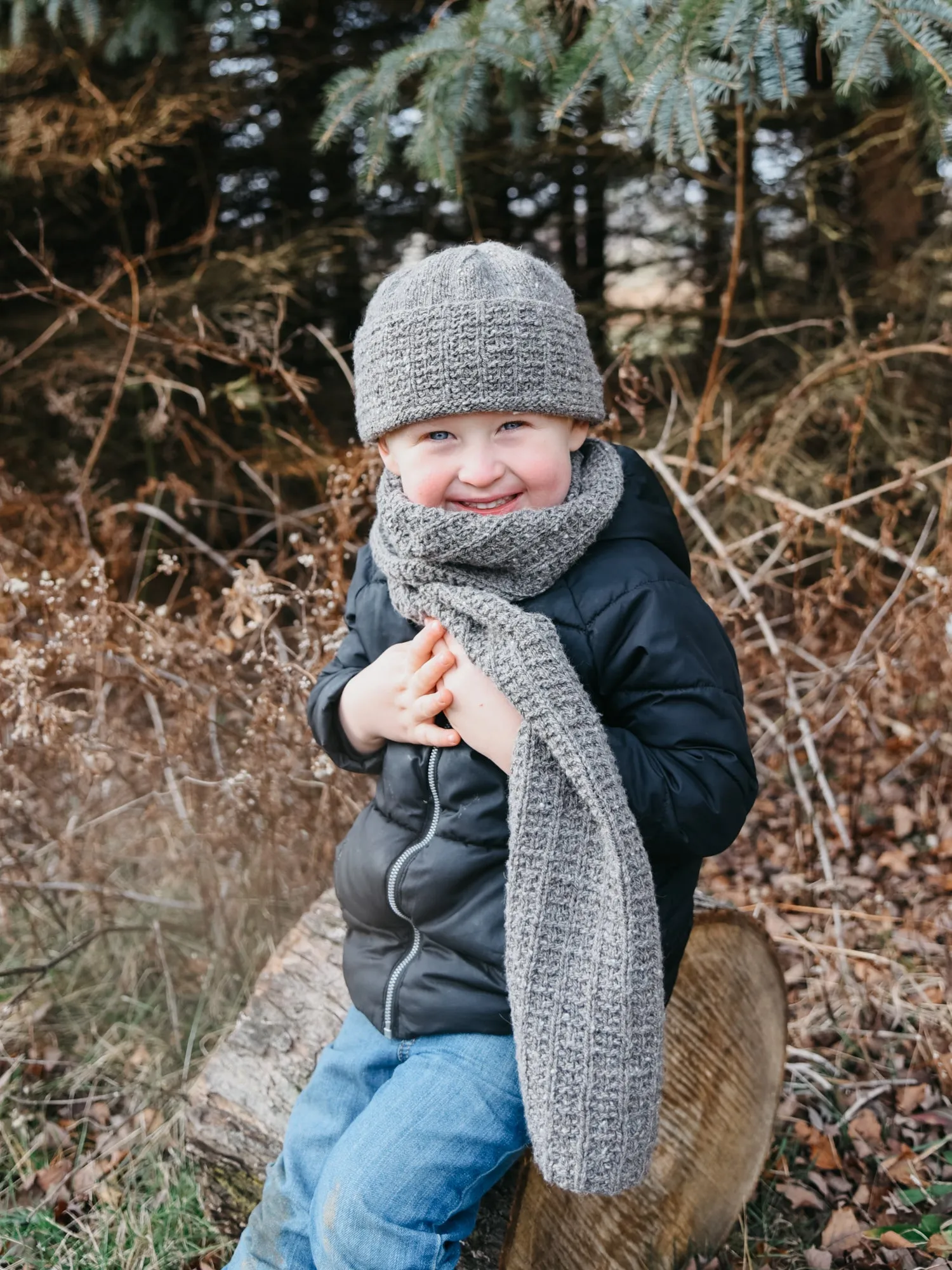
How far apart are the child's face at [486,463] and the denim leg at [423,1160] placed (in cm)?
86

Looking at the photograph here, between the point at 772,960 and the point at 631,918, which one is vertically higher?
the point at 631,918

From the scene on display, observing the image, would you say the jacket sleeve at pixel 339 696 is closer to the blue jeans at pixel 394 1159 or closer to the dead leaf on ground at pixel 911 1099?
the blue jeans at pixel 394 1159

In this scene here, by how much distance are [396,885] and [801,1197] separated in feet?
4.57

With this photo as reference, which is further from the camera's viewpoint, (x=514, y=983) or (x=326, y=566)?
(x=326, y=566)

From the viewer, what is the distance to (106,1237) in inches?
89.0

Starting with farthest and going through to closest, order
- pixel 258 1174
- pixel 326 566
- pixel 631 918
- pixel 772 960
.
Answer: pixel 326 566 → pixel 772 960 → pixel 258 1174 → pixel 631 918

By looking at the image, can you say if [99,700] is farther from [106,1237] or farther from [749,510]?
[749,510]

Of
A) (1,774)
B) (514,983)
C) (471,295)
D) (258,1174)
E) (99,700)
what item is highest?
(471,295)

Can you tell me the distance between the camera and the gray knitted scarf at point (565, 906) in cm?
148

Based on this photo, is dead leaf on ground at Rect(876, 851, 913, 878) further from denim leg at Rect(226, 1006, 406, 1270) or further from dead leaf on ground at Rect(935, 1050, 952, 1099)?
denim leg at Rect(226, 1006, 406, 1270)

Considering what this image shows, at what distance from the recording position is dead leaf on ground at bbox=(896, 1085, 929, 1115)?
2.57 meters

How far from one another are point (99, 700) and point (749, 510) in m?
3.02

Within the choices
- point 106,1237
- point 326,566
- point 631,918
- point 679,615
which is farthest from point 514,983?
point 326,566

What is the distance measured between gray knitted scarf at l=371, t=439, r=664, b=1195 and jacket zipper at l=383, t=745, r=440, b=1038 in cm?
21
